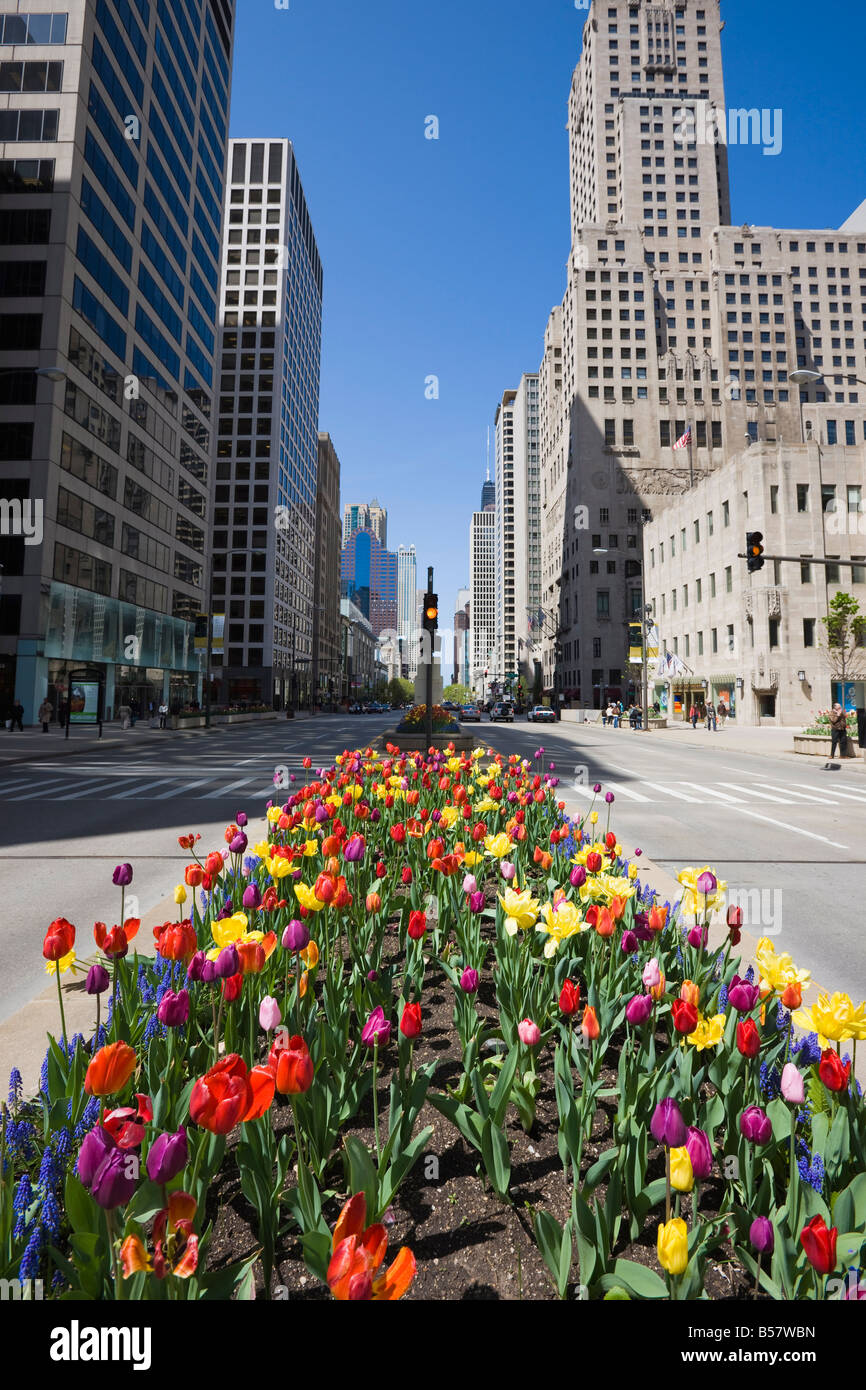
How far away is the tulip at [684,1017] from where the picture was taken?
2215 mm

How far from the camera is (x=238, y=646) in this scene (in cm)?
9650

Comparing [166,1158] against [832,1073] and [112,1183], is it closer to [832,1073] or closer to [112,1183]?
[112,1183]

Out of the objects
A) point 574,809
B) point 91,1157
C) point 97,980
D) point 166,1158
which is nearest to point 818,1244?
point 166,1158

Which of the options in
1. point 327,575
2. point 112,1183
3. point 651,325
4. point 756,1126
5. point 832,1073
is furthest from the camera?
point 327,575

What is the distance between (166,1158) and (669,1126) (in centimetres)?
115

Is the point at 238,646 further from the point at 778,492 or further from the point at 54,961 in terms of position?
the point at 54,961

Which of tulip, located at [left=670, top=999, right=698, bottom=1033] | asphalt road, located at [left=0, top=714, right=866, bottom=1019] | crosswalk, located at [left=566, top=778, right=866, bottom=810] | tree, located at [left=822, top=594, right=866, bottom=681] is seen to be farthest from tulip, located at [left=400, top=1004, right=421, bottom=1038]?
tree, located at [left=822, top=594, right=866, bottom=681]

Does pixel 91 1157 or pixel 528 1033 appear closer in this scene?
pixel 91 1157

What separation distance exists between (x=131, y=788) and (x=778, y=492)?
50.0 meters

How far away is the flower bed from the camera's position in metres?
1.60

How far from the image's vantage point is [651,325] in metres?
98.9

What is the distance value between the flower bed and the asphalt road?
7.09ft

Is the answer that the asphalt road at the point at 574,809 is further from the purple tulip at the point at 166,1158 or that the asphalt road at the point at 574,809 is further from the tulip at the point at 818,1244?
the tulip at the point at 818,1244

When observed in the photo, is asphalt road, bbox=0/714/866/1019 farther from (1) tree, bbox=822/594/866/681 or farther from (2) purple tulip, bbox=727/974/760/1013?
(1) tree, bbox=822/594/866/681
